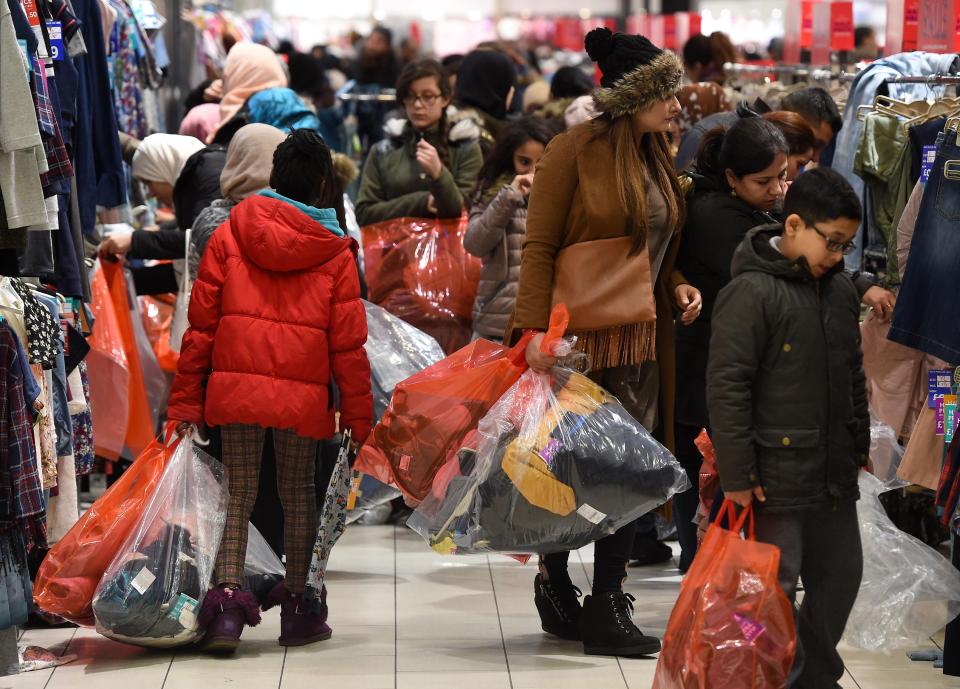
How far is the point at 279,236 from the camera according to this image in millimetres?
4148

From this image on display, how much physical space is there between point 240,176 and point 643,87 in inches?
57.3

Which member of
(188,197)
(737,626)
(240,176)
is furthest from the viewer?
(188,197)

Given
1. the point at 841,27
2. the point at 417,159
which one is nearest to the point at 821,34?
the point at 841,27

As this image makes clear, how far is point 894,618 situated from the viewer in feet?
13.1

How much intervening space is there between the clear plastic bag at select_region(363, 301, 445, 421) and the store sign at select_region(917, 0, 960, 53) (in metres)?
2.23

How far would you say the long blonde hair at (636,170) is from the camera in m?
3.94

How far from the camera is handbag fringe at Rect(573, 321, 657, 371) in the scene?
13.2ft

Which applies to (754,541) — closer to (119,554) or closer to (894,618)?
(894,618)

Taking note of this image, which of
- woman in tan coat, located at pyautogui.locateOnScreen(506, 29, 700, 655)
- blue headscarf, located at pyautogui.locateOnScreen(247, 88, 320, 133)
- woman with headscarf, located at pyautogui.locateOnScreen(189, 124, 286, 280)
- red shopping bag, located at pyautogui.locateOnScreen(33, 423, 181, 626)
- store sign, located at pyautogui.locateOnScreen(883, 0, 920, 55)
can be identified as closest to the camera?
woman in tan coat, located at pyautogui.locateOnScreen(506, 29, 700, 655)

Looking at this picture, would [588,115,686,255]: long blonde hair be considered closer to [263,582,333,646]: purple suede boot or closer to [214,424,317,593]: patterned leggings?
[214,424,317,593]: patterned leggings

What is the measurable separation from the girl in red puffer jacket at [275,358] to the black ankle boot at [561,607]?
0.67m

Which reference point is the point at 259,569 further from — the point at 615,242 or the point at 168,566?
the point at 615,242

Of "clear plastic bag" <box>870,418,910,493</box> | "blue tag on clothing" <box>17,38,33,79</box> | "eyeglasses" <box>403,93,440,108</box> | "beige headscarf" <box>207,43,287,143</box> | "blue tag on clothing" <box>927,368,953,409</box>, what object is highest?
"blue tag on clothing" <box>17,38,33,79</box>

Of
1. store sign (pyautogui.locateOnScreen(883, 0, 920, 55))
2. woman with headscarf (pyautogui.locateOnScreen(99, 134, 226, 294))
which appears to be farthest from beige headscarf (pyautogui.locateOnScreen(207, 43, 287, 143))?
store sign (pyautogui.locateOnScreen(883, 0, 920, 55))
